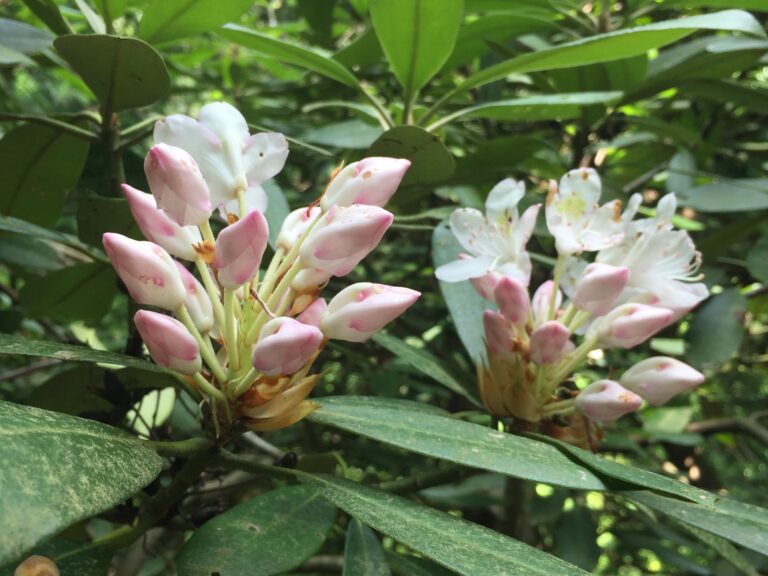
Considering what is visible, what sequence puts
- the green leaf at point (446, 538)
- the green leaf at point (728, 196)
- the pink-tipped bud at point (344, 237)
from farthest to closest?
the green leaf at point (728, 196) < the pink-tipped bud at point (344, 237) < the green leaf at point (446, 538)

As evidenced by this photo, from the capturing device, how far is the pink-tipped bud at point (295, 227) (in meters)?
0.66

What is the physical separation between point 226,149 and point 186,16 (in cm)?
24

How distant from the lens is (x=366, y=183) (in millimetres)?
619

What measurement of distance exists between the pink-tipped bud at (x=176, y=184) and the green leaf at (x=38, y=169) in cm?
42

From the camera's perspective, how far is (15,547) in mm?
339

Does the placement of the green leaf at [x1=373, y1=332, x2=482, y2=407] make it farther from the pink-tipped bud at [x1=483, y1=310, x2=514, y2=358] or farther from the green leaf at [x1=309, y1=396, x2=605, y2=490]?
the green leaf at [x1=309, y1=396, x2=605, y2=490]

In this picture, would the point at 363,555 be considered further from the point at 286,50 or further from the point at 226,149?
the point at 286,50

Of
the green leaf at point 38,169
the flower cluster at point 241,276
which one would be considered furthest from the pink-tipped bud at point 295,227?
the green leaf at point 38,169

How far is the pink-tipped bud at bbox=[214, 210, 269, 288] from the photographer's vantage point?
1.80 ft

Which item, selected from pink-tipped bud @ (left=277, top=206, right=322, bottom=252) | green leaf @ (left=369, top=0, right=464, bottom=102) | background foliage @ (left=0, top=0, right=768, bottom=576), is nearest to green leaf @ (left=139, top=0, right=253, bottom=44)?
background foliage @ (left=0, top=0, right=768, bottom=576)

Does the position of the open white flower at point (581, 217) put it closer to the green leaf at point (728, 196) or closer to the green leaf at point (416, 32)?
the green leaf at point (416, 32)

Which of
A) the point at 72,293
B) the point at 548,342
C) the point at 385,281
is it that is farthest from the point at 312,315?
the point at 385,281

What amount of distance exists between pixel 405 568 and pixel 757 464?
194 centimetres

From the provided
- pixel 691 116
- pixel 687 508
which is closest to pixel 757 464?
pixel 691 116
